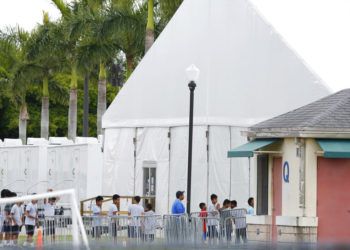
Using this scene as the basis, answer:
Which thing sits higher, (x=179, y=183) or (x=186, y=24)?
(x=186, y=24)

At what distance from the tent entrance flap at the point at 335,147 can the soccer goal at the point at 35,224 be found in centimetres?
575

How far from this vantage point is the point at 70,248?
1060cm

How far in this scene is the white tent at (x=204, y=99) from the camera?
3728cm

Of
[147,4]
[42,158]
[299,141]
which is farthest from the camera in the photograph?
[147,4]

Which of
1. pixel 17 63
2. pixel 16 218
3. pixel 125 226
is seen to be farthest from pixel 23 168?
pixel 16 218

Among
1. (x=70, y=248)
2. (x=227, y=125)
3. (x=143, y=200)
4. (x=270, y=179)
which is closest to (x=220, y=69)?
(x=227, y=125)

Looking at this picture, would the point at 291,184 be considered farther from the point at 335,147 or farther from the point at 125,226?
the point at 125,226

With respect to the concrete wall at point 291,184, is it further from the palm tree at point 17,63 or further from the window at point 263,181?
the palm tree at point 17,63

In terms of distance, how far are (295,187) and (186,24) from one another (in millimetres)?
14377

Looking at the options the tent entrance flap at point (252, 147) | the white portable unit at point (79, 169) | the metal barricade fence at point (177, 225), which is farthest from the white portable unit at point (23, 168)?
the tent entrance flap at point (252, 147)

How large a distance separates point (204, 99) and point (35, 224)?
16.5 m

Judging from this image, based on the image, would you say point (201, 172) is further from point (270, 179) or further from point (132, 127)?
point (270, 179)

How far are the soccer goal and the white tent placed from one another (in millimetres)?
12260

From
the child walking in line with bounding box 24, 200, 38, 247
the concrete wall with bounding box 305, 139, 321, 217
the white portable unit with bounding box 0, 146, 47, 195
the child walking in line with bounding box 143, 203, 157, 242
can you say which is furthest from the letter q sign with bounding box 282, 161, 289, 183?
the white portable unit with bounding box 0, 146, 47, 195
